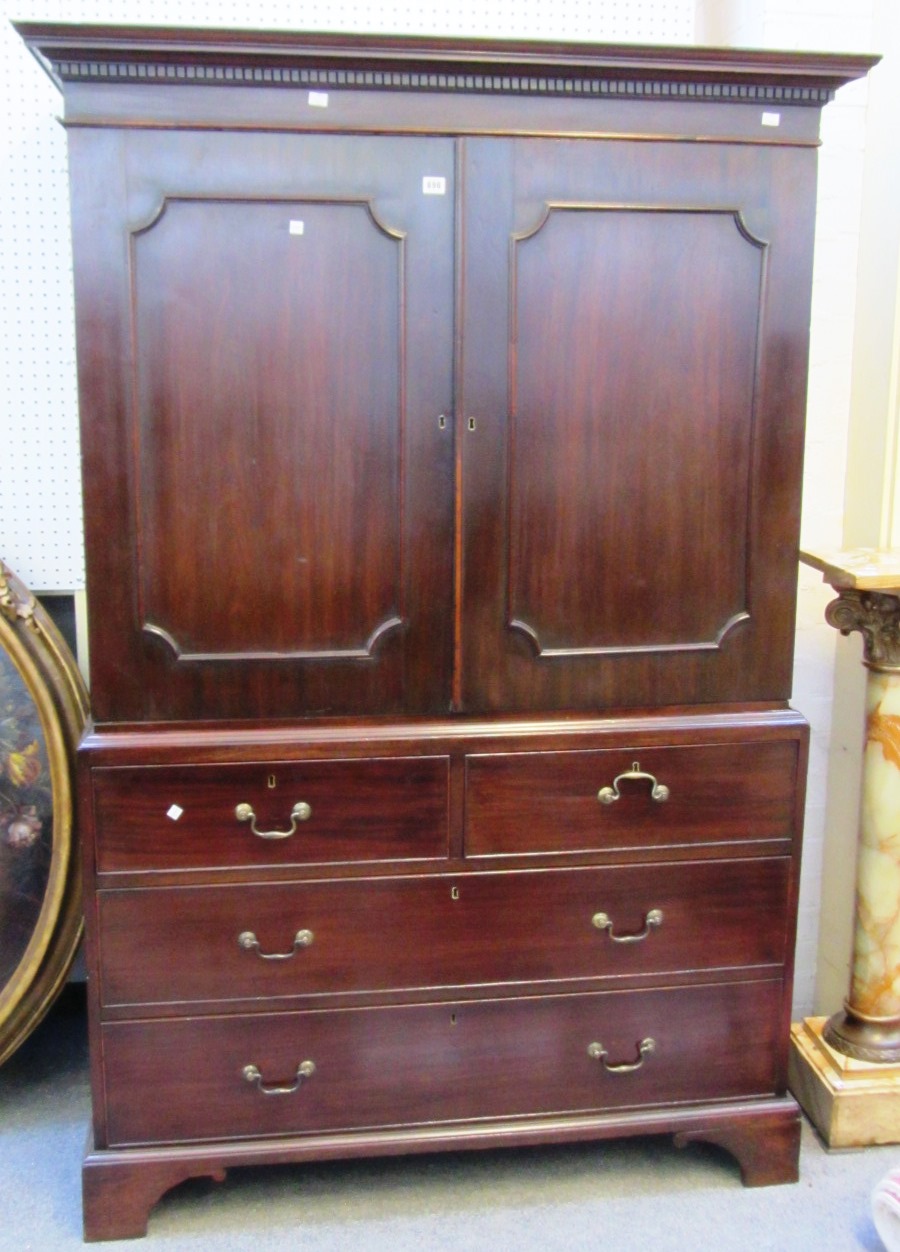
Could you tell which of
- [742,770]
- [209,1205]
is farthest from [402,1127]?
[742,770]

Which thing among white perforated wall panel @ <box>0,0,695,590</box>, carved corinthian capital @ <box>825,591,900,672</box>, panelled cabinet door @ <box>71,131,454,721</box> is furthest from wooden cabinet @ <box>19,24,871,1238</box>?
white perforated wall panel @ <box>0,0,695,590</box>

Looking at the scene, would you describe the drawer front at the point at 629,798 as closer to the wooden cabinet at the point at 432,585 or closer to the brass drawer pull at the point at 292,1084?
the wooden cabinet at the point at 432,585

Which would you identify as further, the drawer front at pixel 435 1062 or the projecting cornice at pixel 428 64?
the drawer front at pixel 435 1062

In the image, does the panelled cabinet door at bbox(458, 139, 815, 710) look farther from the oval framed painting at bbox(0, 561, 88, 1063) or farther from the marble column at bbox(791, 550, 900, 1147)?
the oval framed painting at bbox(0, 561, 88, 1063)

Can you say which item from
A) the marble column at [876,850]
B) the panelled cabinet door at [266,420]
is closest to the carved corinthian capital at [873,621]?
the marble column at [876,850]

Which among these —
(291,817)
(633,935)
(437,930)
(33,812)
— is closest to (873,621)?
(633,935)

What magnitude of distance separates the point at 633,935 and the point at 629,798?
0.26 meters

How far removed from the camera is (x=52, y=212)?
2430 millimetres

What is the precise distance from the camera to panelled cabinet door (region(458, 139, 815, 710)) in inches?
76.1

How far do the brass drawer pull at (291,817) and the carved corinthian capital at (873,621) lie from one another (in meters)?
1.08

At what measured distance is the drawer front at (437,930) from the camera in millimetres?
2012

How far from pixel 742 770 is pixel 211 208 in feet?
4.37

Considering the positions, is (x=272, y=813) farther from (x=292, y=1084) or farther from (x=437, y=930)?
(x=292, y=1084)

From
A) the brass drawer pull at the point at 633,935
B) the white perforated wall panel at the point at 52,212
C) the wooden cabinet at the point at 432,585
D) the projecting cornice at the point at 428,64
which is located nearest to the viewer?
the projecting cornice at the point at 428,64
